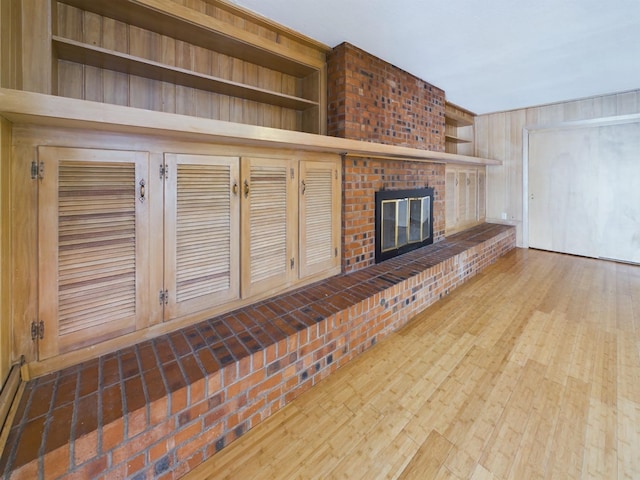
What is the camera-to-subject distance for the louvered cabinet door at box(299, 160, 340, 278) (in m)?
2.30

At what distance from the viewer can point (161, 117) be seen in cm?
133

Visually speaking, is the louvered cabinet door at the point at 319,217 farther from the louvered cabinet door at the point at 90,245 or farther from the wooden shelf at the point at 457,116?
the wooden shelf at the point at 457,116

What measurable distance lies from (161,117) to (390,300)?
1905mm

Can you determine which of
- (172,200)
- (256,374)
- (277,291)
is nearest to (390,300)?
(277,291)

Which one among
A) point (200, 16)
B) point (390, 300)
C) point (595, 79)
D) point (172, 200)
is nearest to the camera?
point (172, 200)

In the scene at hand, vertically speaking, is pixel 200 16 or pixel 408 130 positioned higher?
pixel 200 16

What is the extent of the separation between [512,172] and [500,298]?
295 cm

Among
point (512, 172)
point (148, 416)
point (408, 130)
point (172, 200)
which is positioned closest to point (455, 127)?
point (512, 172)

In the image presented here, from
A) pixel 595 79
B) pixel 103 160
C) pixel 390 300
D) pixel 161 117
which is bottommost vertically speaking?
pixel 390 300

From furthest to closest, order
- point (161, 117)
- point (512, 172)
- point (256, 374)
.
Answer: point (512, 172) → point (256, 374) → point (161, 117)

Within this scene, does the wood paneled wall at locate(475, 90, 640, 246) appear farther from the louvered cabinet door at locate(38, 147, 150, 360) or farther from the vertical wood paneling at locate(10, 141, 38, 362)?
the vertical wood paneling at locate(10, 141, 38, 362)

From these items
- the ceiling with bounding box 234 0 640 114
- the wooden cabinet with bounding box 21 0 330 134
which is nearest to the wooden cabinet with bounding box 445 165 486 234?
the ceiling with bounding box 234 0 640 114

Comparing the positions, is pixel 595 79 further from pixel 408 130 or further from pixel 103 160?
pixel 103 160

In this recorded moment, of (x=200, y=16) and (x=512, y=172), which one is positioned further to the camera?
(x=512, y=172)
